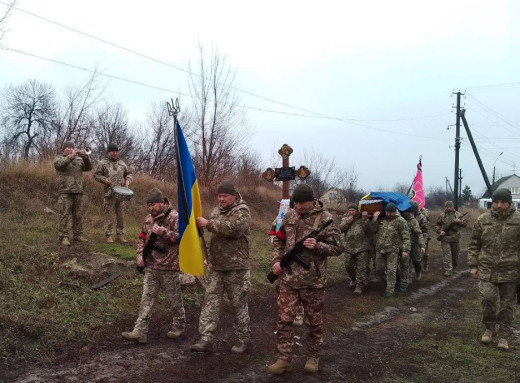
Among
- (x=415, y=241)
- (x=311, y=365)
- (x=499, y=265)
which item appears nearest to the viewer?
(x=311, y=365)

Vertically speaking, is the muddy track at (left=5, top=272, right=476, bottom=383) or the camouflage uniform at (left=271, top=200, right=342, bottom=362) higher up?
the camouflage uniform at (left=271, top=200, right=342, bottom=362)

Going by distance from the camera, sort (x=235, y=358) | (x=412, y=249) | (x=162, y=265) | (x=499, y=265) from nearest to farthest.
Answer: (x=235, y=358)
(x=162, y=265)
(x=499, y=265)
(x=412, y=249)

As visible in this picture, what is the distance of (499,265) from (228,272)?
13.1ft

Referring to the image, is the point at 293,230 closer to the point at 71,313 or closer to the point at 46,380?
the point at 46,380

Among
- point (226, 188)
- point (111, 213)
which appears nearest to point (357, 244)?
point (226, 188)

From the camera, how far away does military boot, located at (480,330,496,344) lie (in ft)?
22.5

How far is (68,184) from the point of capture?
9.74m

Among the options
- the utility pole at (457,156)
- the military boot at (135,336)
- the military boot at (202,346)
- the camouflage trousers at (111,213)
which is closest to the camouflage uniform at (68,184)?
the camouflage trousers at (111,213)

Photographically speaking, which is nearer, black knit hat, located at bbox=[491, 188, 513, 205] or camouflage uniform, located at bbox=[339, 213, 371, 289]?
black knit hat, located at bbox=[491, 188, 513, 205]

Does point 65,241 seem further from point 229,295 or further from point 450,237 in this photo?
point 450,237

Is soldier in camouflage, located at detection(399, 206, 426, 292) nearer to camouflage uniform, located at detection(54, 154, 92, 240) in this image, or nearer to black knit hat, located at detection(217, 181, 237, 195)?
black knit hat, located at detection(217, 181, 237, 195)

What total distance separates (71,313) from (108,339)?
0.89 meters

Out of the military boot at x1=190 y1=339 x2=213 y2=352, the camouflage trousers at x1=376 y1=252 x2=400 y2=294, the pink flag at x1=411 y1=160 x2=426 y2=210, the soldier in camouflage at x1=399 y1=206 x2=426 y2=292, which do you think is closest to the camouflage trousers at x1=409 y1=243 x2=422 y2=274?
the soldier in camouflage at x1=399 y1=206 x2=426 y2=292

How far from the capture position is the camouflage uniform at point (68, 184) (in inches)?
381
